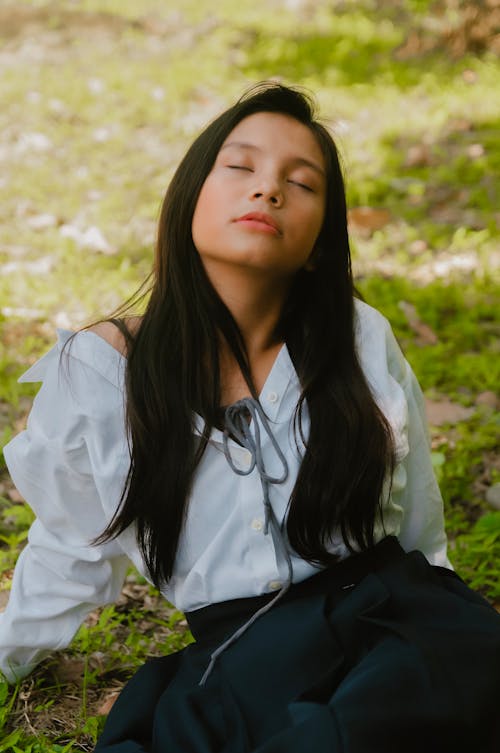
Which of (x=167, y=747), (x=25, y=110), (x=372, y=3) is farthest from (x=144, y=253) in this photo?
(x=372, y=3)

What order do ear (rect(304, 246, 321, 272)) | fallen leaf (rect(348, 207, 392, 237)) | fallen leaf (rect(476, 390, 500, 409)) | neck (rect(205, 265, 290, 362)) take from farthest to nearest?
fallen leaf (rect(348, 207, 392, 237))
fallen leaf (rect(476, 390, 500, 409))
ear (rect(304, 246, 321, 272))
neck (rect(205, 265, 290, 362))

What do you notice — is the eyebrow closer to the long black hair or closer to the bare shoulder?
the long black hair

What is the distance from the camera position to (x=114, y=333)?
2.01m

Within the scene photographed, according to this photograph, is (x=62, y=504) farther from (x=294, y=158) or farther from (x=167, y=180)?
(x=167, y=180)

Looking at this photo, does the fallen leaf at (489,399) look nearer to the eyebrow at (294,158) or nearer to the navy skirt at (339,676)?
the navy skirt at (339,676)

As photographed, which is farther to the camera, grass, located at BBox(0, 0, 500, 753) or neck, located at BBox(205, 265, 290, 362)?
grass, located at BBox(0, 0, 500, 753)

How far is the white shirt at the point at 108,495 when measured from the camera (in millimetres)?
1908

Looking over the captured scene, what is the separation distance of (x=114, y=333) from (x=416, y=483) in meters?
0.76

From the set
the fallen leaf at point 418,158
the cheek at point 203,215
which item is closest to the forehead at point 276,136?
the cheek at point 203,215

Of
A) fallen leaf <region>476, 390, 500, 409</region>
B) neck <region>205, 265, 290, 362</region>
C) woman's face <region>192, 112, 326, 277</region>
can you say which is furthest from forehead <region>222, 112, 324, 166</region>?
fallen leaf <region>476, 390, 500, 409</region>

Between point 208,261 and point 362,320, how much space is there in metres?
0.38

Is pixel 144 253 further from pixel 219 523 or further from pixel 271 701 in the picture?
pixel 271 701

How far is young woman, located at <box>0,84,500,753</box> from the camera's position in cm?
177

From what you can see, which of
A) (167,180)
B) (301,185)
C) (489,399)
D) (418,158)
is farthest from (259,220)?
(418,158)
